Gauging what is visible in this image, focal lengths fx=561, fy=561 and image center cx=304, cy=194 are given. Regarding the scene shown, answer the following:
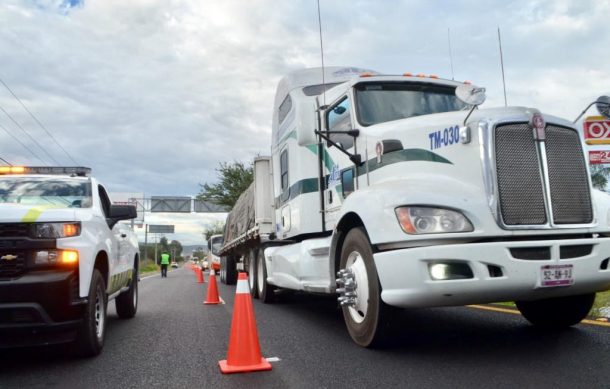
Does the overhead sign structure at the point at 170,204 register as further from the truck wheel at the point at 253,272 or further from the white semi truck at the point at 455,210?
the white semi truck at the point at 455,210

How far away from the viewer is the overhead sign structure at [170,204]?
54469 millimetres

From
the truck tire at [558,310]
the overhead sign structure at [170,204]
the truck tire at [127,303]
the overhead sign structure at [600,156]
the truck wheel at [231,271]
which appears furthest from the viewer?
the overhead sign structure at [170,204]

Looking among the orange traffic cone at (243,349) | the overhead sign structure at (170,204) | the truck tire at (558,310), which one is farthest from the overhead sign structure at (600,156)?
the overhead sign structure at (170,204)

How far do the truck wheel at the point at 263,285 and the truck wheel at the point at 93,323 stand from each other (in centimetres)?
458

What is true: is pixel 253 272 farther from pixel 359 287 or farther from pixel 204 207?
pixel 204 207

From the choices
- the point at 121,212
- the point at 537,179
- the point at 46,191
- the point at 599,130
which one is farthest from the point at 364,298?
the point at 599,130

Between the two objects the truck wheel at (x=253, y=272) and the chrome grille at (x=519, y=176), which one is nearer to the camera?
the chrome grille at (x=519, y=176)

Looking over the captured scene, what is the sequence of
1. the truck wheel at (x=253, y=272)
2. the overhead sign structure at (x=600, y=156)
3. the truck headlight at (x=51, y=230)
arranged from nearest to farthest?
the truck headlight at (x=51, y=230) → the overhead sign structure at (x=600, y=156) → the truck wheel at (x=253, y=272)

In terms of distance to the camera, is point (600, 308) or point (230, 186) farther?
point (230, 186)

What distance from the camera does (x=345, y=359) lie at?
4824mm

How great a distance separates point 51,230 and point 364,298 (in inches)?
108

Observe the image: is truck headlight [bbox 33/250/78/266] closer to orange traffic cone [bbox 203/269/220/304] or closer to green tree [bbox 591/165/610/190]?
orange traffic cone [bbox 203/269/220/304]

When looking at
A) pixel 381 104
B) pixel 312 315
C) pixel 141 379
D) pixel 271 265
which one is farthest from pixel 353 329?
pixel 271 265

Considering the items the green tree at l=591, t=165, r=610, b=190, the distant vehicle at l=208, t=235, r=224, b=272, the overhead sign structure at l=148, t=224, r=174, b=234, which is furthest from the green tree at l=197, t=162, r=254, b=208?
the overhead sign structure at l=148, t=224, r=174, b=234
